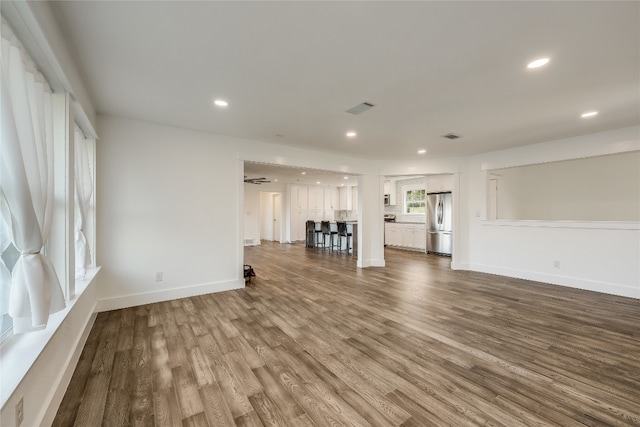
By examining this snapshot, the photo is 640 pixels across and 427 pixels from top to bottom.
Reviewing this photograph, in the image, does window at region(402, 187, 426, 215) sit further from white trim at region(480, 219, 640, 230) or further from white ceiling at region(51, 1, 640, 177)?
white ceiling at region(51, 1, 640, 177)

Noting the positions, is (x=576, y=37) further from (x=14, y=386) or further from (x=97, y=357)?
(x=97, y=357)

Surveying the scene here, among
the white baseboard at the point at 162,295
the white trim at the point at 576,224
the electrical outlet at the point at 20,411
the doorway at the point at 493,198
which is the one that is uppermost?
the doorway at the point at 493,198

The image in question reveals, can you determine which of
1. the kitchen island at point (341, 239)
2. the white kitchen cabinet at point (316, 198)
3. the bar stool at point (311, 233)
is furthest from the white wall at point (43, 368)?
the white kitchen cabinet at point (316, 198)

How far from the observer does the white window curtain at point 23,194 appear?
4.22 ft

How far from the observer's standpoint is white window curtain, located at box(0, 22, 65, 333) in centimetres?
129

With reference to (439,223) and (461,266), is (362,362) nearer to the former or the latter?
(461,266)

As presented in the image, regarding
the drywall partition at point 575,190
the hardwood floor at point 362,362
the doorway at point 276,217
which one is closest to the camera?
the hardwood floor at point 362,362

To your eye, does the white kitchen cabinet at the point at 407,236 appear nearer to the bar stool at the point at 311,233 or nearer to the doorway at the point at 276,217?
the bar stool at the point at 311,233

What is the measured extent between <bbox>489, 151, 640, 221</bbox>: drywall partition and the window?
8.68 feet

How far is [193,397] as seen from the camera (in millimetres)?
1792

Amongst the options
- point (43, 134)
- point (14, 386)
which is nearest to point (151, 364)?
point (14, 386)

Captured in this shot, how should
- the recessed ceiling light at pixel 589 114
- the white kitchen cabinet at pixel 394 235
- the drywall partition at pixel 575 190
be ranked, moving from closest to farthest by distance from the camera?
1. the recessed ceiling light at pixel 589 114
2. the drywall partition at pixel 575 190
3. the white kitchen cabinet at pixel 394 235

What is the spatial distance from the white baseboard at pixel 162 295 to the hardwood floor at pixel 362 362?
16cm

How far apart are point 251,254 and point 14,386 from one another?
6833mm
